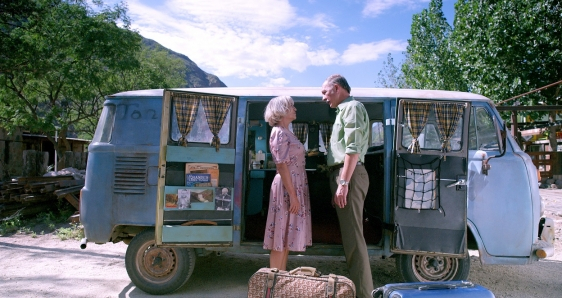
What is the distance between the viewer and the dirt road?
488 cm

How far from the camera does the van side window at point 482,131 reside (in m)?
4.54

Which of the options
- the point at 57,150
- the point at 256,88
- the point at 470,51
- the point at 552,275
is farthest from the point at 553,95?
the point at 57,150

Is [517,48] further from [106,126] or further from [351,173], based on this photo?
[106,126]

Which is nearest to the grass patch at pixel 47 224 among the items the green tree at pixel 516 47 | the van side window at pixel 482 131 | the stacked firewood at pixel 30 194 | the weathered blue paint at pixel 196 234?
the stacked firewood at pixel 30 194

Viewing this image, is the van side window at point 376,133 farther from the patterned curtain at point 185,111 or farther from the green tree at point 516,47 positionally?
the green tree at point 516,47

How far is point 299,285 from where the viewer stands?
332 centimetres

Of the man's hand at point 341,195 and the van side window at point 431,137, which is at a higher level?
the van side window at point 431,137

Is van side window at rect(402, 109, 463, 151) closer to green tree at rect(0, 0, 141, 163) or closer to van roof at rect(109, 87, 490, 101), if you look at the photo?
van roof at rect(109, 87, 490, 101)

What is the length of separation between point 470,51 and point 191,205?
52.7ft

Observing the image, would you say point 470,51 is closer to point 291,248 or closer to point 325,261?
point 325,261

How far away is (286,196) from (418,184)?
4.57ft

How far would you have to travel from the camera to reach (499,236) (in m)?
4.34

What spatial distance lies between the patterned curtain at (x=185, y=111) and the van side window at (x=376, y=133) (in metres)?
2.69

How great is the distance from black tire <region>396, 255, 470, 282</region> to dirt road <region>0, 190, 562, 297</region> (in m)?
0.71
